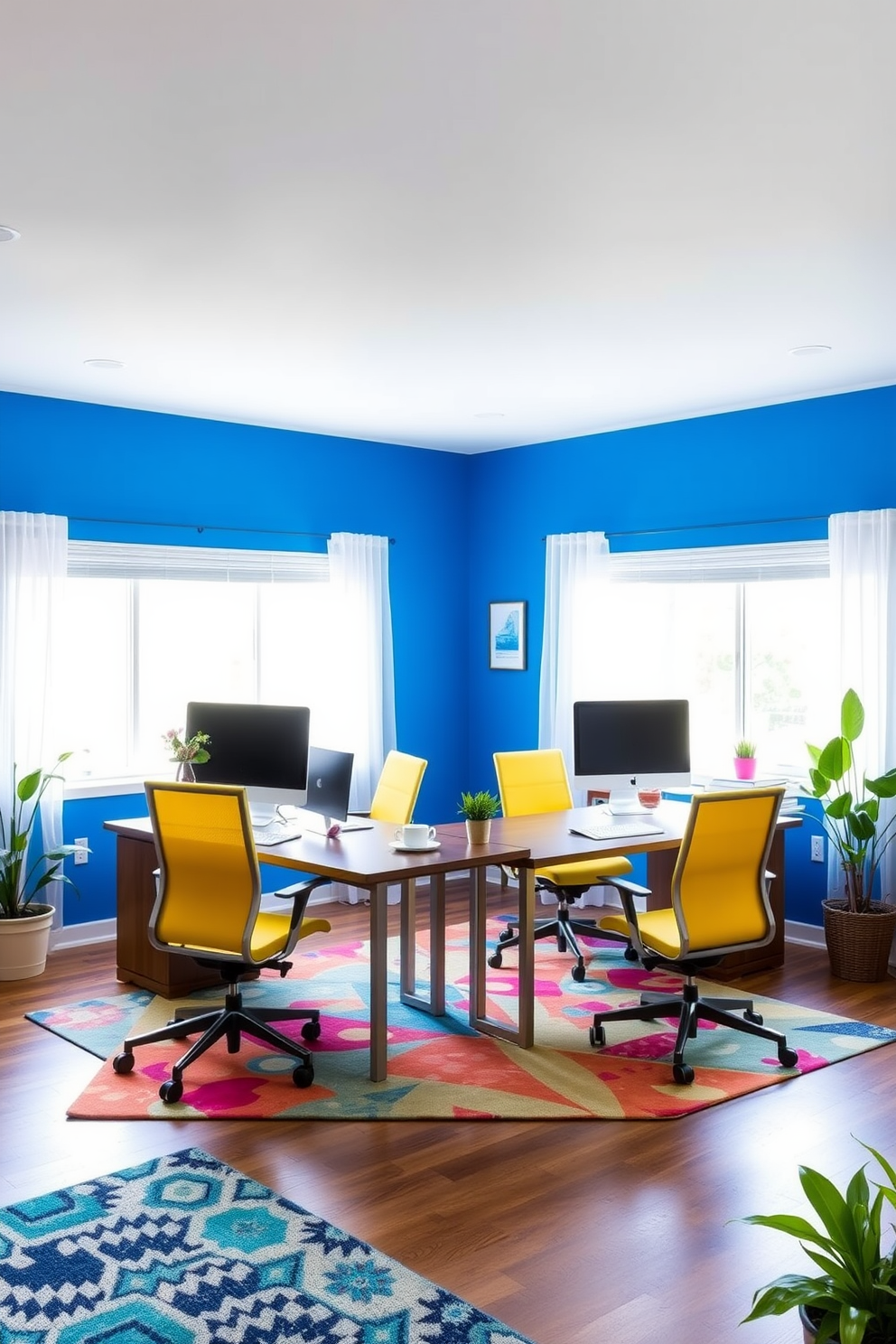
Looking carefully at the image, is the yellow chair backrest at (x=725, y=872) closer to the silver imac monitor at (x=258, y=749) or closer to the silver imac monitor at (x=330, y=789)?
the silver imac monitor at (x=330, y=789)

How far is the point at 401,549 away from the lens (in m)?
6.89

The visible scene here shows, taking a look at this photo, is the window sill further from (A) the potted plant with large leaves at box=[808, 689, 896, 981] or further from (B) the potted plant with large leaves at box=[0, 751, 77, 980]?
(A) the potted plant with large leaves at box=[808, 689, 896, 981]

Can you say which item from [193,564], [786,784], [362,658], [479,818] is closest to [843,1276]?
[479,818]

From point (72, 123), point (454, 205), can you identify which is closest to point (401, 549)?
point (454, 205)

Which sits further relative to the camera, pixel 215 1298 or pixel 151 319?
pixel 151 319

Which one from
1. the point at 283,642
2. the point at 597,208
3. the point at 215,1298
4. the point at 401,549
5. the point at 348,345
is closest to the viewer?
the point at 215,1298

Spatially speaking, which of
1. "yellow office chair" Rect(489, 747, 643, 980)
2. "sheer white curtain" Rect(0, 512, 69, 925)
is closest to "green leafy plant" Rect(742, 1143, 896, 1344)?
"yellow office chair" Rect(489, 747, 643, 980)

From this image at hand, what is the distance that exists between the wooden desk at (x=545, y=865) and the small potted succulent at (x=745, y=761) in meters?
0.39

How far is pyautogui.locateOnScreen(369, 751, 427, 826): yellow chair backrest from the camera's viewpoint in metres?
4.73

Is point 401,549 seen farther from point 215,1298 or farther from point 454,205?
point 215,1298

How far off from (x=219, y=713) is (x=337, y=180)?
7.55 feet

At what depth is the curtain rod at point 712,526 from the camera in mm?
5455

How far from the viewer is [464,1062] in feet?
13.0

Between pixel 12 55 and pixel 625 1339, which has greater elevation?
pixel 12 55
